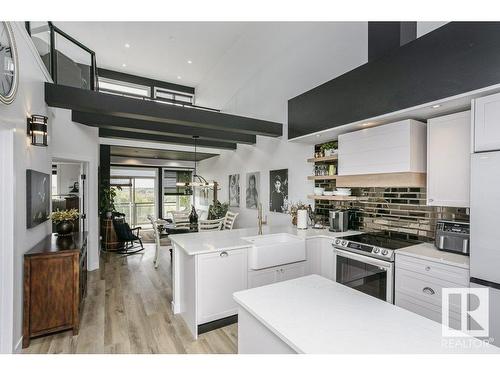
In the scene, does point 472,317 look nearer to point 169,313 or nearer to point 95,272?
point 169,313

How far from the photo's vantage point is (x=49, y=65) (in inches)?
142

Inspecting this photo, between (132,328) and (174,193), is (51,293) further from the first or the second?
(174,193)

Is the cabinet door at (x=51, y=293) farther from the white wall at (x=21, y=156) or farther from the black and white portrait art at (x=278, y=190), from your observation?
the black and white portrait art at (x=278, y=190)

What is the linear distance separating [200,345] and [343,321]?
184 cm

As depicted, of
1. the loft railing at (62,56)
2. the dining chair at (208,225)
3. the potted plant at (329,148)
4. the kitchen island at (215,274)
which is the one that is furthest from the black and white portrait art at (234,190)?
the loft railing at (62,56)

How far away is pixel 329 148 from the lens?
3.73m

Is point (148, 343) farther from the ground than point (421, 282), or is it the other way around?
point (421, 282)

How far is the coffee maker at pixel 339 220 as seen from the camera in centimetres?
350

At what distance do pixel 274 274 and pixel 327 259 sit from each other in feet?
Result: 2.43

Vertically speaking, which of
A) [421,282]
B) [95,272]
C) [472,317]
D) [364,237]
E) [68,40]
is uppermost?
[68,40]

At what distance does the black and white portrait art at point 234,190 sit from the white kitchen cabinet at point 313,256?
341 cm

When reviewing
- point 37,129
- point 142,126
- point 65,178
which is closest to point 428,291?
point 37,129
